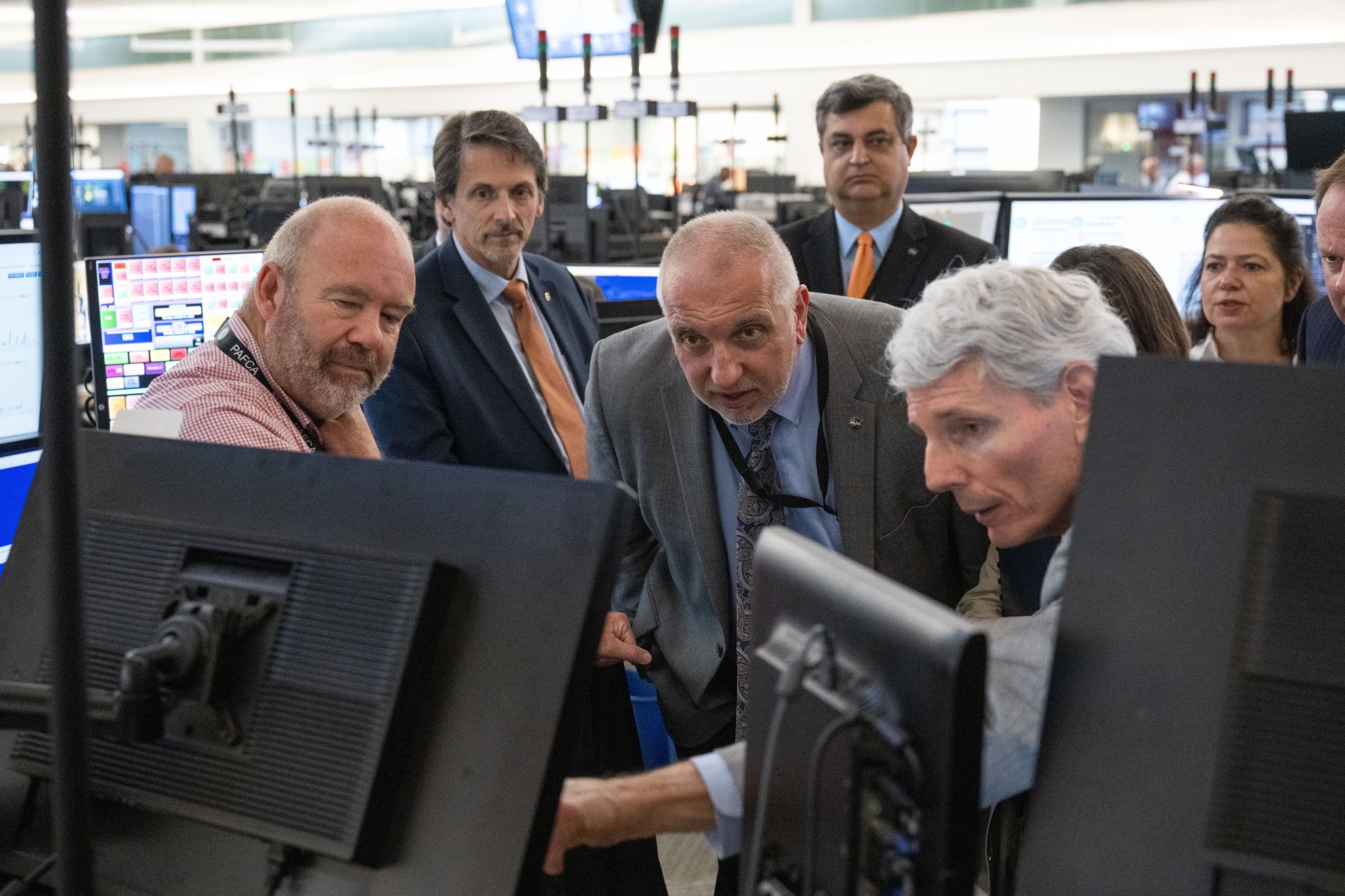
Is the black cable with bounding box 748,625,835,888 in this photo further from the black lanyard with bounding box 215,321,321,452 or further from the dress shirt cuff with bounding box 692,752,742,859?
the black lanyard with bounding box 215,321,321,452

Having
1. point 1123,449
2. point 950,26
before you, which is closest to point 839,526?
point 1123,449

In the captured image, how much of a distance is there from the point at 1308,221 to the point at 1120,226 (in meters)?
0.54

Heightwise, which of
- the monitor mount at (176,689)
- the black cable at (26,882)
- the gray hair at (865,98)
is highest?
the gray hair at (865,98)

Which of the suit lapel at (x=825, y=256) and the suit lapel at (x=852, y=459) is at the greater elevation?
the suit lapel at (x=825, y=256)

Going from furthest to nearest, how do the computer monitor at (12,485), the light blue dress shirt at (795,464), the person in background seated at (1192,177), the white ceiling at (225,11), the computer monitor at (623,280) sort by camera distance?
the white ceiling at (225,11) < the person in background seated at (1192,177) < the computer monitor at (623,280) < the computer monitor at (12,485) < the light blue dress shirt at (795,464)

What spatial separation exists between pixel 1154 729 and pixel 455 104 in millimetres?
18066

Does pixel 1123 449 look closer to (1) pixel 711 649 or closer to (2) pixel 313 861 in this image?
(2) pixel 313 861

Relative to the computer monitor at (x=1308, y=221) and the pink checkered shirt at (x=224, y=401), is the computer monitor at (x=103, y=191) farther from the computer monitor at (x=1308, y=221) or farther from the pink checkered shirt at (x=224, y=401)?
the pink checkered shirt at (x=224, y=401)

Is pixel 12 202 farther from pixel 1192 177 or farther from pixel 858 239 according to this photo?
pixel 1192 177

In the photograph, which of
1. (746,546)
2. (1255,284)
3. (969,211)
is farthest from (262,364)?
(969,211)

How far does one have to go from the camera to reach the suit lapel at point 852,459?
1935 millimetres

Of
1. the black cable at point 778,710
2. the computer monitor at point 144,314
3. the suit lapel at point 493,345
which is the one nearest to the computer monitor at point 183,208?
the computer monitor at point 144,314

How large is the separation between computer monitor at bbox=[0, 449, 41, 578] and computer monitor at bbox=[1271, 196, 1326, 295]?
308cm

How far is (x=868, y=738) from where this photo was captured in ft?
2.73
